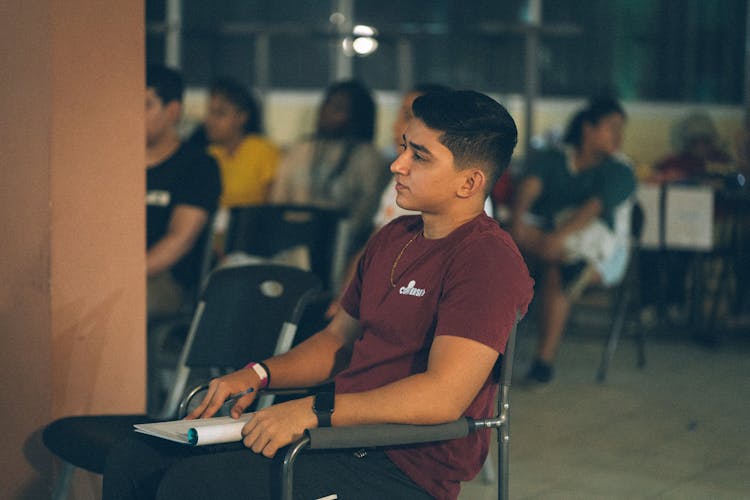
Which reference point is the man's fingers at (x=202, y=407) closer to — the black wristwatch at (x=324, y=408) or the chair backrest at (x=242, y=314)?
the black wristwatch at (x=324, y=408)

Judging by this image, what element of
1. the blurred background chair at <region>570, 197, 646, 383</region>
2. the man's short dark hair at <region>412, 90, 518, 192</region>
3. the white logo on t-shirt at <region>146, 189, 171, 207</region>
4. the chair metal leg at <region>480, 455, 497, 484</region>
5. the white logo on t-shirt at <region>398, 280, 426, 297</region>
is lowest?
the chair metal leg at <region>480, 455, 497, 484</region>

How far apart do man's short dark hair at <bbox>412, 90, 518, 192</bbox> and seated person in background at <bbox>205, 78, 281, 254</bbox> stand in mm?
3228

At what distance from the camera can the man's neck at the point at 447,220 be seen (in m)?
2.31

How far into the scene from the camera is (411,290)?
224 centimetres

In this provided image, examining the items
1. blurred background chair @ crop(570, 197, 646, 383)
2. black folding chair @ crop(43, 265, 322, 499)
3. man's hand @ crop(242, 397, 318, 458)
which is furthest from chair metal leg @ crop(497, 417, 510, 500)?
blurred background chair @ crop(570, 197, 646, 383)

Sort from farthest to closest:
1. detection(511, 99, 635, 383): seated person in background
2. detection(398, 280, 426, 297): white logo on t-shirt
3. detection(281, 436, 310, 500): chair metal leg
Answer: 1. detection(511, 99, 635, 383): seated person in background
2. detection(398, 280, 426, 297): white logo on t-shirt
3. detection(281, 436, 310, 500): chair metal leg

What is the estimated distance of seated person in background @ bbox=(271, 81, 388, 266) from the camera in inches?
190

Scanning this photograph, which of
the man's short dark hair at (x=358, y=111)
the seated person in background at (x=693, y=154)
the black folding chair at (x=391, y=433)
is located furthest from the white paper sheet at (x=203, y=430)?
the seated person in background at (x=693, y=154)

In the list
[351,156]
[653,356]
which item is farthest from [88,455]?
[653,356]

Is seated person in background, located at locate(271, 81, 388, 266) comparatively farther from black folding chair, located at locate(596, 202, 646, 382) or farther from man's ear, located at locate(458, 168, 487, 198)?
man's ear, located at locate(458, 168, 487, 198)

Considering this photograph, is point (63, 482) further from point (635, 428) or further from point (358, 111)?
point (358, 111)

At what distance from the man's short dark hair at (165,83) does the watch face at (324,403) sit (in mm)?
2240

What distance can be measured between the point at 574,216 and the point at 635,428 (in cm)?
130

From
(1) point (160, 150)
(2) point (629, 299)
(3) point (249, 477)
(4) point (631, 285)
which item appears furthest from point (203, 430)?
(2) point (629, 299)
